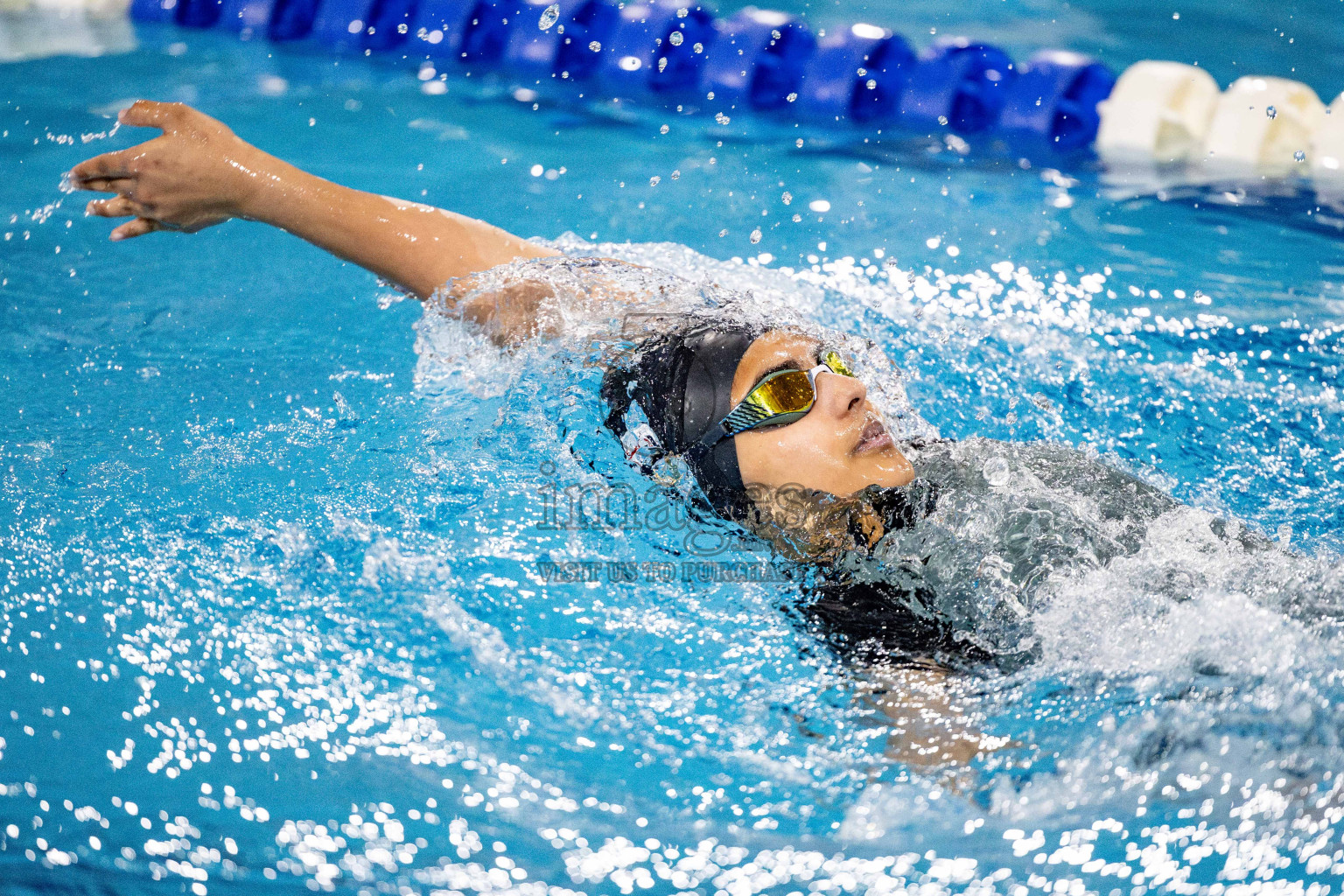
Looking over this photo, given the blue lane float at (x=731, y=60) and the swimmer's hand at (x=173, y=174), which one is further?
the blue lane float at (x=731, y=60)

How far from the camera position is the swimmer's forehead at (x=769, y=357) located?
2029 mm

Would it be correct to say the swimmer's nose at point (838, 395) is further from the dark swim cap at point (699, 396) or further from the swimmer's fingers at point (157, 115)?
the swimmer's fingers at point (157, 115)

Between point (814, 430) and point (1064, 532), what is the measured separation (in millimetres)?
548

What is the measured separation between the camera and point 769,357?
80.4 inches

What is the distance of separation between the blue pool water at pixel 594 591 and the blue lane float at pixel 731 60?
65 centimetres

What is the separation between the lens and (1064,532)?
210 cm

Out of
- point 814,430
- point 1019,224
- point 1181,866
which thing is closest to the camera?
point 1181,866

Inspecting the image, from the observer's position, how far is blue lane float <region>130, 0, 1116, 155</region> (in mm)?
4348

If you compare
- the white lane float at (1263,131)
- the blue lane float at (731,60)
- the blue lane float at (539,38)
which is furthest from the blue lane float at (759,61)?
the white lane float at (1263,131)

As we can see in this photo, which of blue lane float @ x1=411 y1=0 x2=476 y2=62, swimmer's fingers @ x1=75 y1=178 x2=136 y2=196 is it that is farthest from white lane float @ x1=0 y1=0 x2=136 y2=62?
swimmer's fingers @ x1=75 y1=178 x2=136 y2=196

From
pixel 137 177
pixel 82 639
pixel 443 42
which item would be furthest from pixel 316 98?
pixel 82 639

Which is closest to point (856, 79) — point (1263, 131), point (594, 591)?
point (1263, 131)

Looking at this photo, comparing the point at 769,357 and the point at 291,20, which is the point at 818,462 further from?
A: the point at 291,20

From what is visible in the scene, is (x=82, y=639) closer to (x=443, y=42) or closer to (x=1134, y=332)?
(x=1134, y=332)
